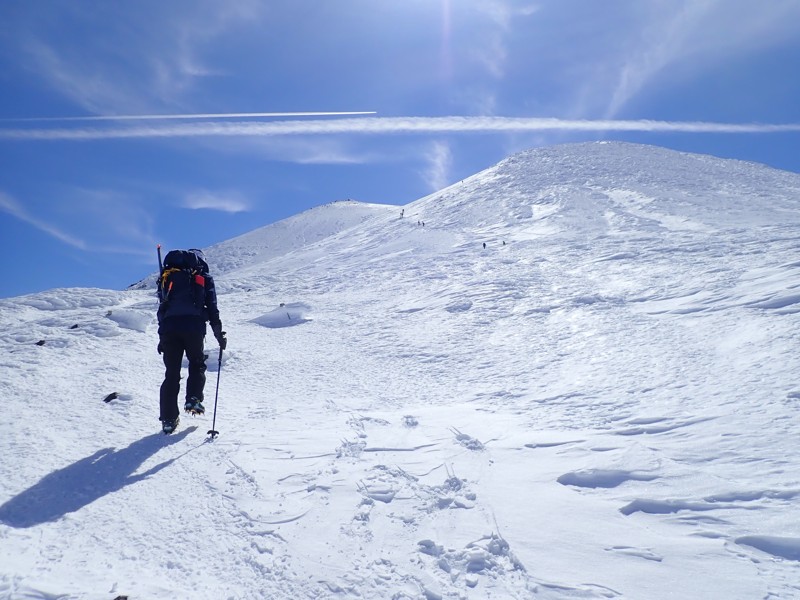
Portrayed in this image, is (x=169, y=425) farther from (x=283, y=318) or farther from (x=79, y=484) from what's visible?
(x=283, y=318)

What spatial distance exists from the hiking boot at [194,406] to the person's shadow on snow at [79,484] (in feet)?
2.37

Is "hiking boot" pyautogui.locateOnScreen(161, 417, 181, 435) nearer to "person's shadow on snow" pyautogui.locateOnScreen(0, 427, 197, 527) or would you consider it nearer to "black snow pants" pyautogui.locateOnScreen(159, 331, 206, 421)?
"black snow pants" pyautogui.locateOnScreen(159, 331, 206, 421)

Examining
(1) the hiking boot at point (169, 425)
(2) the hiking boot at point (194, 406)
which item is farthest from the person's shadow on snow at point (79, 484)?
(2) the hiking boot at point (194, 406)

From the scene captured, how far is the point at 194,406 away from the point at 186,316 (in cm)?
116

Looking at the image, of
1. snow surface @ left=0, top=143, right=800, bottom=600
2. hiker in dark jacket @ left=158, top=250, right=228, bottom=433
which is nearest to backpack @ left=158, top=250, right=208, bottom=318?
hiker in dark jacket @ left=158, top=250, right=228, bottom=433

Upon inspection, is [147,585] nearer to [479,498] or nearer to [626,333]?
[479,498]

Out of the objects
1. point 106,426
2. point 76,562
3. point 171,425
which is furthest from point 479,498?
point 106,426

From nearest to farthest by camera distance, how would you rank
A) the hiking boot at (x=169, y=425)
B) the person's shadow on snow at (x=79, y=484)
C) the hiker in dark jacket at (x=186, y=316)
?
the person's shadow on snow at (x=79, y=484), the hiking boot at (x=169, y=425), the hiker in dark jacket at (x=186, y=316)

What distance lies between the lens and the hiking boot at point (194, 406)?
6.69 meters

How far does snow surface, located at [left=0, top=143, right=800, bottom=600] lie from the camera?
142 inches

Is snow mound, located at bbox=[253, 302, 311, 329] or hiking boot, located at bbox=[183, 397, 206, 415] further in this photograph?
snow mound, located at bbox=[253, 302, 311, 329]

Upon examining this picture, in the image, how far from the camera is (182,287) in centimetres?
670

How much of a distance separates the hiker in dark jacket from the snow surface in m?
0.72

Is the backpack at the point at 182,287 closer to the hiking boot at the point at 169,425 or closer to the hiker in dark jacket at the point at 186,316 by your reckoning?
the hiker in dark jacket at the point at 186,316
